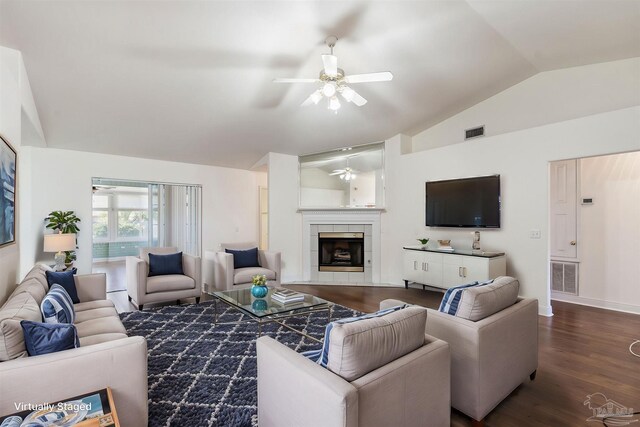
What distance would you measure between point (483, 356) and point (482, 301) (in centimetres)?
32

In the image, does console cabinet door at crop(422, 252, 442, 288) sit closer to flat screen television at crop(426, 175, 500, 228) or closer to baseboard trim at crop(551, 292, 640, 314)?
flat screen television at crop(426, 175, 500, 228)

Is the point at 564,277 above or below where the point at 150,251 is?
below

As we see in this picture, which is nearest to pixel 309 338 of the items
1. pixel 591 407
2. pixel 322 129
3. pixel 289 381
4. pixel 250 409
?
pixel 250 409

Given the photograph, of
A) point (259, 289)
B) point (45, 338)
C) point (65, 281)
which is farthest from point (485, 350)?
point (65, 281)

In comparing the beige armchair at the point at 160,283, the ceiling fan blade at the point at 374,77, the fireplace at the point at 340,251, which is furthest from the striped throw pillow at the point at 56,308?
the fireplace at the point at 340,251

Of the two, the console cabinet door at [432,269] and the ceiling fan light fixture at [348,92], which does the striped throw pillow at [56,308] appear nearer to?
the ceiling fan light fixture at [348,92]

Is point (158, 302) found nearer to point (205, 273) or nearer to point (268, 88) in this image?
point (205, 273)

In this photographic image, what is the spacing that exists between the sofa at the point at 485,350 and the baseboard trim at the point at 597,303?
10.7 ft

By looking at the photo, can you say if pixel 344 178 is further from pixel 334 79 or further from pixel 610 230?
pixel 610 230

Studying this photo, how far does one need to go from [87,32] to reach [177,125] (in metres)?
1.85

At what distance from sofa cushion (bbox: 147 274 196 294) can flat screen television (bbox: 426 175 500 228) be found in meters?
3.91

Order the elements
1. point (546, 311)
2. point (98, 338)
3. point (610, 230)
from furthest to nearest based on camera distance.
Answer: point (610, 230) → point (546, 311) → point (98, 338)

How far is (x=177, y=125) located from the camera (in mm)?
4543

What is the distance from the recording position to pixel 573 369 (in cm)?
263
